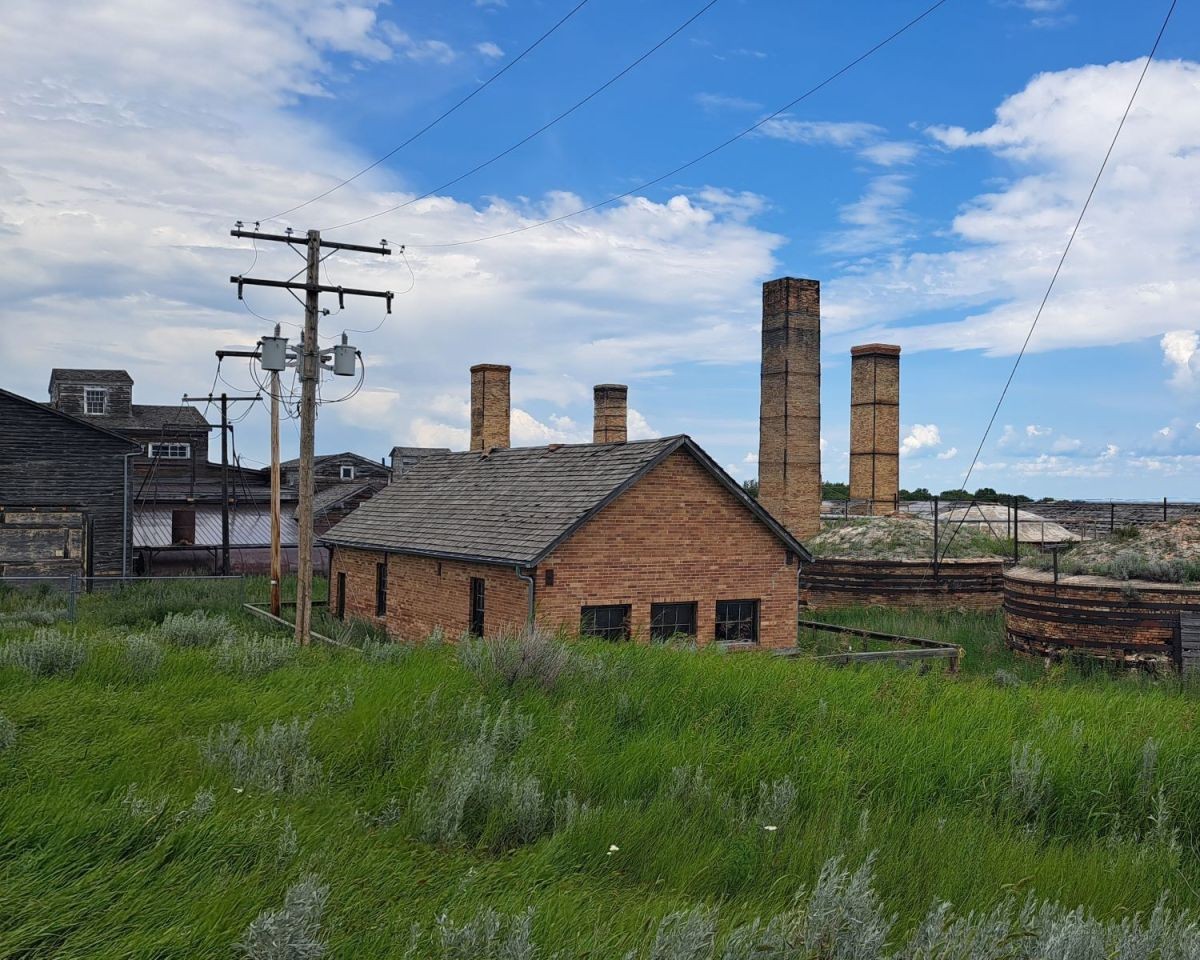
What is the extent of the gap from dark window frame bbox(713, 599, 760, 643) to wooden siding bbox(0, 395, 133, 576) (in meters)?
21.8

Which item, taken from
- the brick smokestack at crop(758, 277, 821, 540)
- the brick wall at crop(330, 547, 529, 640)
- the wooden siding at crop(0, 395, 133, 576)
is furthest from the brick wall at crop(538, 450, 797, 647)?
the wooden siding at crop(0, 395, 133, 576)

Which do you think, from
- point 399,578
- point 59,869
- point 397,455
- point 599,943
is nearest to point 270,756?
point 59,869

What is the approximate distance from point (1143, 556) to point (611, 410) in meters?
19.2

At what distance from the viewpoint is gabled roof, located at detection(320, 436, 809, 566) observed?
17938 millimetres

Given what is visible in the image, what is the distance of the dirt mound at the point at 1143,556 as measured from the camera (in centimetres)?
1908

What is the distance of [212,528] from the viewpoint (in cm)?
3925

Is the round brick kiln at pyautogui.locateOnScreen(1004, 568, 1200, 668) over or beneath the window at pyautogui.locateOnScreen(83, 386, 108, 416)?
beneath

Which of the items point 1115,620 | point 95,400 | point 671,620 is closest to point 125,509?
point 95,400

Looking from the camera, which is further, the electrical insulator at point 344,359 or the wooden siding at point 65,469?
the wooden siding at point 65,469

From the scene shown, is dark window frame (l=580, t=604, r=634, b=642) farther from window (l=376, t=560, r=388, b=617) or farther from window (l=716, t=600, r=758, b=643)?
window (l=376, t=560, r=388, b=617)

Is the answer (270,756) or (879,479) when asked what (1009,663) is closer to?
(879,479)

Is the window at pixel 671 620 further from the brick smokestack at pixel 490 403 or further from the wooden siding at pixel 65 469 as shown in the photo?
the wooden siding at pixel 65 469

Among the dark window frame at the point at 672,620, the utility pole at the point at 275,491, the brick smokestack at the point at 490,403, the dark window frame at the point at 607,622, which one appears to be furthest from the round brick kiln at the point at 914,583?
the utility pole at the point at 275,491

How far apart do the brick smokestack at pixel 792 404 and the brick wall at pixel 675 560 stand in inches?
416
